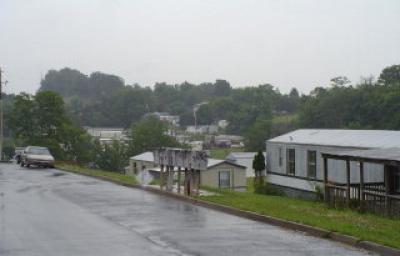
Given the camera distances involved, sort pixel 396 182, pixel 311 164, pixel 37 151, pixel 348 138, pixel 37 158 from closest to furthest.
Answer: pixel 396 182, pixel 348 138, pixel 311 164, pixel 37 158, pixel 37 151

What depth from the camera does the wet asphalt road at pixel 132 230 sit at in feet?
37.9

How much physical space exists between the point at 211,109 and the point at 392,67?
7294 centimetres

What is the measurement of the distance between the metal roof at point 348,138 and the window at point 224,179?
38.6 ft

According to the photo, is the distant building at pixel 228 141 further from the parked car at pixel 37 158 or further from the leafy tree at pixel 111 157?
the parked car at pixel 37 158

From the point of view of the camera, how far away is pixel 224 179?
50.2 metres

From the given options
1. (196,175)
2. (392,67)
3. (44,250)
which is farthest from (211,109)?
(44,250)

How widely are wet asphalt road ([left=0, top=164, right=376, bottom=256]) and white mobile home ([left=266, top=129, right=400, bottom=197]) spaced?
11983mm

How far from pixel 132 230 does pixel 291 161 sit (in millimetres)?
23848

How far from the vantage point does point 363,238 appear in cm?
1221

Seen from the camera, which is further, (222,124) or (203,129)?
(203,129)

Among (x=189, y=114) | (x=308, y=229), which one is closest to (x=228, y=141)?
(x=189, y=114)

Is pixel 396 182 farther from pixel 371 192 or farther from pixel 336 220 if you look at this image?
pixel 336 220

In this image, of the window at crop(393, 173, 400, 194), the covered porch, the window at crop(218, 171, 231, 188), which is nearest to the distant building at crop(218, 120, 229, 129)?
the window at crop(218, 171, 231, 188)

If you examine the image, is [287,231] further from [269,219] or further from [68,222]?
[68,222]
